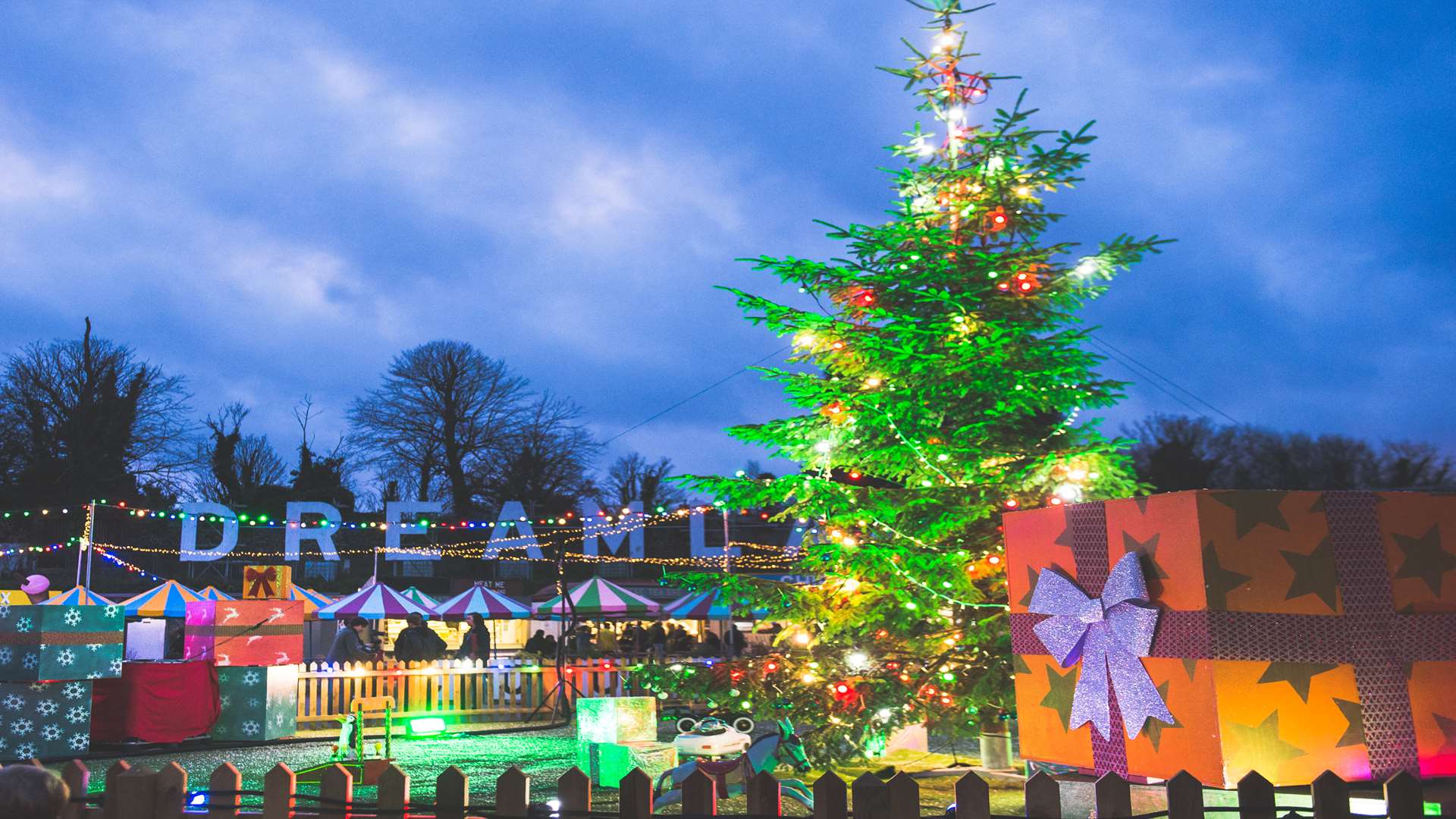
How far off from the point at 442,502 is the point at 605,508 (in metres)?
6.81

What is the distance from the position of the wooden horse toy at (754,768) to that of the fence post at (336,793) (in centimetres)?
376

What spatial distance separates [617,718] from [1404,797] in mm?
7123

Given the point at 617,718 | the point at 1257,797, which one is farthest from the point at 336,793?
the point at 617,718

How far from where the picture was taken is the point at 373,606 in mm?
25031

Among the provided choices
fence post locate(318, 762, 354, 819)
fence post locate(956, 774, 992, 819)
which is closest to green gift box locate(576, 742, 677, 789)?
fence post locate(318, 762, 354, 819)

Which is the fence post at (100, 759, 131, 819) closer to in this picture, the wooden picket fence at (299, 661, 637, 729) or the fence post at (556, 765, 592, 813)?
the fence post at (556, 765, 592, 813)

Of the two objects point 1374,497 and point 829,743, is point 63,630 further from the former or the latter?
point 1374,497

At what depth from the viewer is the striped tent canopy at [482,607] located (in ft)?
85.1

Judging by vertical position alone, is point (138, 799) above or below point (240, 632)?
below

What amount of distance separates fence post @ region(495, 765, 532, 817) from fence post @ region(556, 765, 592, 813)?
0.13 metres

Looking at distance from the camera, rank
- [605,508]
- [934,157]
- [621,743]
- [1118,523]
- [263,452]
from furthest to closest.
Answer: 1. [263,452]
2. [605,508]
3. [934,157]
4. [621,743]
5. [1118,523]

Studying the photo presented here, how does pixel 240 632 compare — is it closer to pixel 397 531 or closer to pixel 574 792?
pixel 574 792

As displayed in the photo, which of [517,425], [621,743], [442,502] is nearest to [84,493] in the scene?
[442,502]

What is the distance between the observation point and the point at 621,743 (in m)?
9.41
